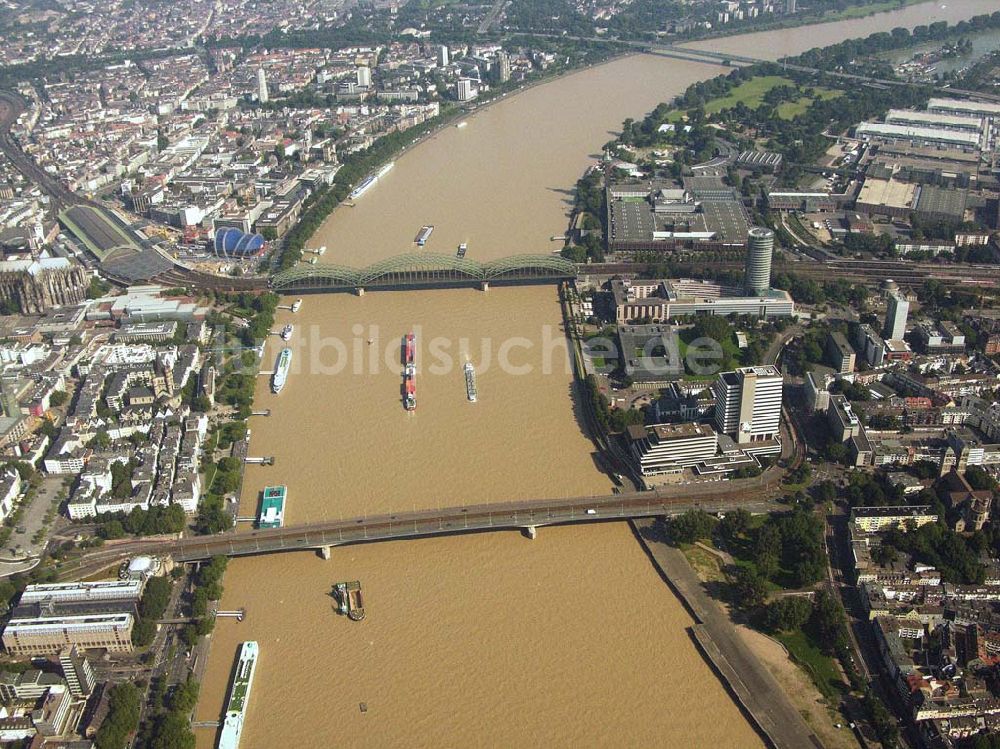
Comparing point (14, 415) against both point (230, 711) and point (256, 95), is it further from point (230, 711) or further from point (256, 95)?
point (256, 95)

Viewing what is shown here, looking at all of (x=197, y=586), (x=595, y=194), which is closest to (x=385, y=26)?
(x=595, y=194)

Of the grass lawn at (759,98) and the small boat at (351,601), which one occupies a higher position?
the grass lawn at (759,98)

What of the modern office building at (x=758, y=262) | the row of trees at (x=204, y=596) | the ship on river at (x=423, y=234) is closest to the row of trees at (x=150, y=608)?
the row of trees at (x=204, y=596)

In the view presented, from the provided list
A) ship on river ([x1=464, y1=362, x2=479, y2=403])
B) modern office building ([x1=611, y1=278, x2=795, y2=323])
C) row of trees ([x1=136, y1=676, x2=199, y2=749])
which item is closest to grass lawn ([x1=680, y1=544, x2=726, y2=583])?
ship on river ([x1=464, y1=362, x2=479, y2=403])

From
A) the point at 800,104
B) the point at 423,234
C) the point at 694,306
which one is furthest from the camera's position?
the point at 800,104

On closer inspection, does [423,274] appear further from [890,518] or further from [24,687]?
[24,687]

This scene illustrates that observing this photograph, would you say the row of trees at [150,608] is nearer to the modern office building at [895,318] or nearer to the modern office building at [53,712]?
the modern office building at [53,712]

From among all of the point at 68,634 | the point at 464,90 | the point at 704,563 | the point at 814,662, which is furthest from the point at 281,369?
the point at 464,90
